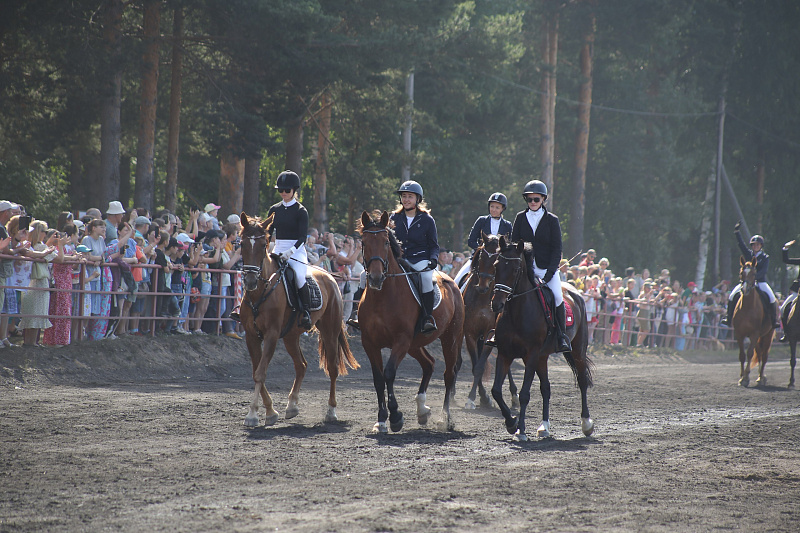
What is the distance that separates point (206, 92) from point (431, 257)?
15.4 m

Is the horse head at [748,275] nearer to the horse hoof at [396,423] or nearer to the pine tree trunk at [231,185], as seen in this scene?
the horse hoof at [396,423]

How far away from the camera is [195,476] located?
24.8 ft

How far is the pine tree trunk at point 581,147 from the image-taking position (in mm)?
44031

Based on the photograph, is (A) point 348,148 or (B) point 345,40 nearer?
(B) point 345,40

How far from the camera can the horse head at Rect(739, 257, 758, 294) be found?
67.1 feet

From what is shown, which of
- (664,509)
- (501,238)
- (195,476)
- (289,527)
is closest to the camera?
(289,527)

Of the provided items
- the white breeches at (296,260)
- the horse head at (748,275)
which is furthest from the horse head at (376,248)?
the horse head at (748,275)

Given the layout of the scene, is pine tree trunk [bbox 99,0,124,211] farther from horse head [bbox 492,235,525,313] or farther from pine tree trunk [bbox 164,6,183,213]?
horse head [bbox 492,235,525,313]

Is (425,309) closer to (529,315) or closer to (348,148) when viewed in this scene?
(529,315)

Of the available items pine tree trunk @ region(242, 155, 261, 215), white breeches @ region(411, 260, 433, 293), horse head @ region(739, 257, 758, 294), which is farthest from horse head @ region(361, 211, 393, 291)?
pine tree trunk @ region(242, 155, 261, 215)

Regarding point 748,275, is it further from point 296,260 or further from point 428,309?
point 296,260

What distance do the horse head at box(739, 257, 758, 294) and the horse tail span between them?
37.4 feet

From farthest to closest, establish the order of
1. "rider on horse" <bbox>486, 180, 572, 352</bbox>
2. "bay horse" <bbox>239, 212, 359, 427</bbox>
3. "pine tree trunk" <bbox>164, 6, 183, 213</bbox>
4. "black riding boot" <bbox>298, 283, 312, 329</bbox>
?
"pine tree trunk" <bbox>164, 6, 183, 213</bbox>, "black riding boot" <bbox>298, 283, 312, 329</bbox>, "rider on horse" <bbox>486, 180, 572, 352</bbox>, "bay horse" <bbox>239, 212, 359, 427</bbox>

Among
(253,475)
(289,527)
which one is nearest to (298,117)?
(253,475)
